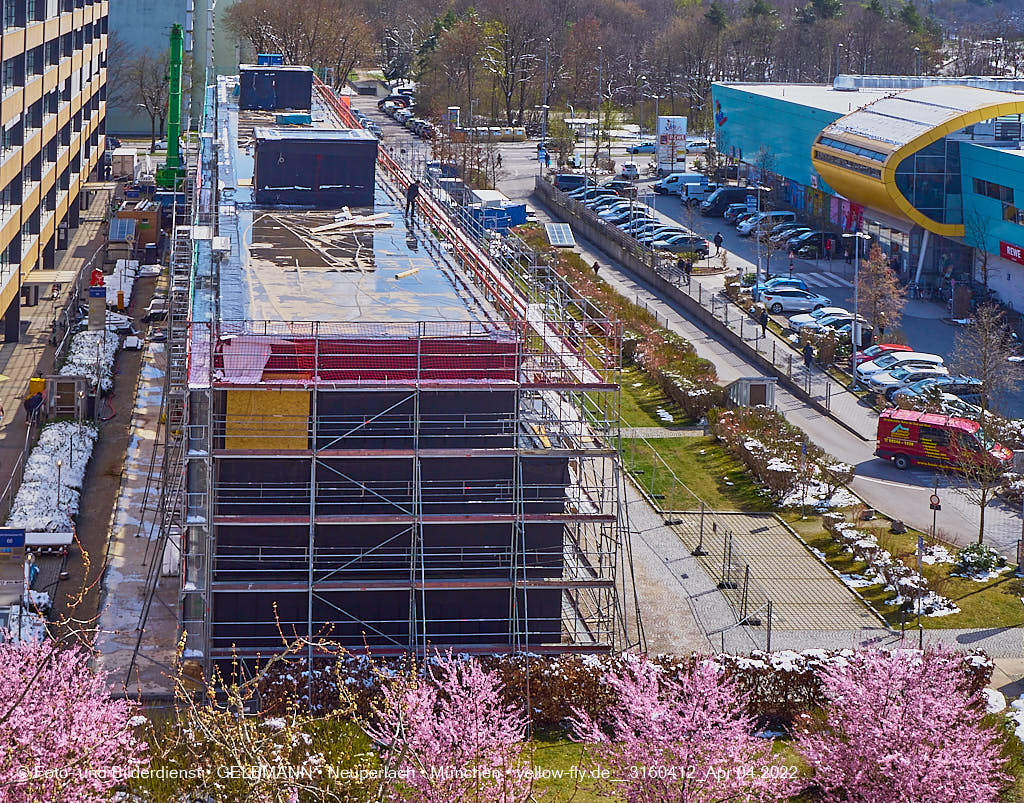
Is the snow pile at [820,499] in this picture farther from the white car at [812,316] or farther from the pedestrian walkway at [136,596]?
the white car at [812,316]

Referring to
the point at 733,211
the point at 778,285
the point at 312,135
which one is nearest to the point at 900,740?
the point at 312,135

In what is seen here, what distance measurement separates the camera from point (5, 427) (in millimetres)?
29453

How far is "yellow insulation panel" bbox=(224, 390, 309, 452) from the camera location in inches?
738

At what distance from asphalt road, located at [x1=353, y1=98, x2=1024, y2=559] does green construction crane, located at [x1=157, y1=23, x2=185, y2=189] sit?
920 cm

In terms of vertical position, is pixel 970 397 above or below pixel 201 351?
below

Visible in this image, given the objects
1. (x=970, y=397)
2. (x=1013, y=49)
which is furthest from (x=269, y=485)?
(x=1013, y=49)

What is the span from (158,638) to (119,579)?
92.1 inches

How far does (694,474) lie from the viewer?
2894 cm

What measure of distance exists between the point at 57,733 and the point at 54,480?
524 inches

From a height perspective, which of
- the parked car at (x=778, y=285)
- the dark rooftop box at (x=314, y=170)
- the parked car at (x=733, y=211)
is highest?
the dark rooftop box at (x=314, y=170)

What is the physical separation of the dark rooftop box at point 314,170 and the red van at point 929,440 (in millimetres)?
10839

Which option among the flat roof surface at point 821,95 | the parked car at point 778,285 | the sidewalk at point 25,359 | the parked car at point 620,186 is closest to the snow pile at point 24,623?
the sidewalk at point 25,359

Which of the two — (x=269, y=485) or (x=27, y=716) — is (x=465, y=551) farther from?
(x=27, y=716)

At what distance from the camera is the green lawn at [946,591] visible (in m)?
22.4
